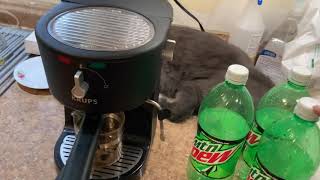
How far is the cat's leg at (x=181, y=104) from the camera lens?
2.39 ft

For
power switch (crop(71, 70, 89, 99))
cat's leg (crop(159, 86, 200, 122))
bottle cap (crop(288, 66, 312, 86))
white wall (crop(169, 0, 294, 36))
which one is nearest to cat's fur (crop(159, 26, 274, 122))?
cat's leg (crop(159, 86, 200, 122))

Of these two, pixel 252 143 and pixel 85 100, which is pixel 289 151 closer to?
pixel 252 143

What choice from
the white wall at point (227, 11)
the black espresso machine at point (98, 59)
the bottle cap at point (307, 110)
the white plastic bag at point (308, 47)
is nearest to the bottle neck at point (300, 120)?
the bottle cap at point (307, 110)

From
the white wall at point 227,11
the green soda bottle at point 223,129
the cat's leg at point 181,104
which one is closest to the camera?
the green soda bottle at point 223,129

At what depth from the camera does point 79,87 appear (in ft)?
1.37

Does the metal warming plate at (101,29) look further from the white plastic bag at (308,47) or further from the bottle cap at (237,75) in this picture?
the white plastic bag at (308,47)

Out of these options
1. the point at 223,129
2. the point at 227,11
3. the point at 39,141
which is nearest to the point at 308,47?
the point at 227,11

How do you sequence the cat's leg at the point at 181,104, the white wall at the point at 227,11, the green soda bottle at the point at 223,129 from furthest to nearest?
the white wall at the point at 227,11 → the cat's leg at the point at 181,104 → the green soda bottle at the point at 223,129

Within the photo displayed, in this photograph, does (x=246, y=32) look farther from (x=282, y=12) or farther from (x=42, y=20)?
(x=42, y=20)

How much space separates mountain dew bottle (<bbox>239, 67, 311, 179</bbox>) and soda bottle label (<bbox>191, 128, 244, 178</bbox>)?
0.04 m

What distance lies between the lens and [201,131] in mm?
554

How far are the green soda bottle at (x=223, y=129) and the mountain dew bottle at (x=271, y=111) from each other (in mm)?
24

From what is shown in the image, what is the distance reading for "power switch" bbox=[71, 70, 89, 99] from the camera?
410 millimetres

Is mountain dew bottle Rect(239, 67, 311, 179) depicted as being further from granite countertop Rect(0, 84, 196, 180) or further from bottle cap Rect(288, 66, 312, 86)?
granite countertop Rect(0, 84, 196, 180)
